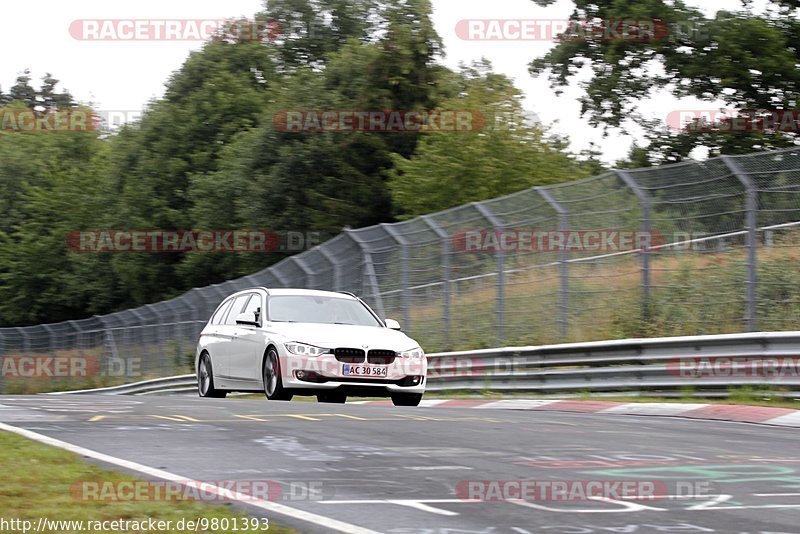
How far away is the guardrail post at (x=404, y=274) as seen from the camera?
20.7 metres

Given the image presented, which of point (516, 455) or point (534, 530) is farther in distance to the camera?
point (516, 455)

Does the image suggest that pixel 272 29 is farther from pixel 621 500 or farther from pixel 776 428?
pixel 621 500

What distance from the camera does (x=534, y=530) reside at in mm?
5305

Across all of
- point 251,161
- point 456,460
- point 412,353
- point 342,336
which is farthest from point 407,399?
point 251,161

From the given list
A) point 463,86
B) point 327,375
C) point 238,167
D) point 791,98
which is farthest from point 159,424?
point 238,167

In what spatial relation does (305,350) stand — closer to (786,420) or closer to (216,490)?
(786,420)

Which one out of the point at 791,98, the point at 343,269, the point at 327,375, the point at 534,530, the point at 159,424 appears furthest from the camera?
the point at 791,98

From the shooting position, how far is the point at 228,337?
16562 millimetres

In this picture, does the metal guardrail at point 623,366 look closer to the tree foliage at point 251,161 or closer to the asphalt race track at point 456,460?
the asphalt race track at point 456,460

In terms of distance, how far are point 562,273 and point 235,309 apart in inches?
170

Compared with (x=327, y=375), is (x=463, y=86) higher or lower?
higher

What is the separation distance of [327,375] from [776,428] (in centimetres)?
523

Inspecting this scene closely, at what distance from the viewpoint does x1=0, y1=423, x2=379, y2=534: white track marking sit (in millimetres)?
5332

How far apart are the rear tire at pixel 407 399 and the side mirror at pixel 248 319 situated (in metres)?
1.90
